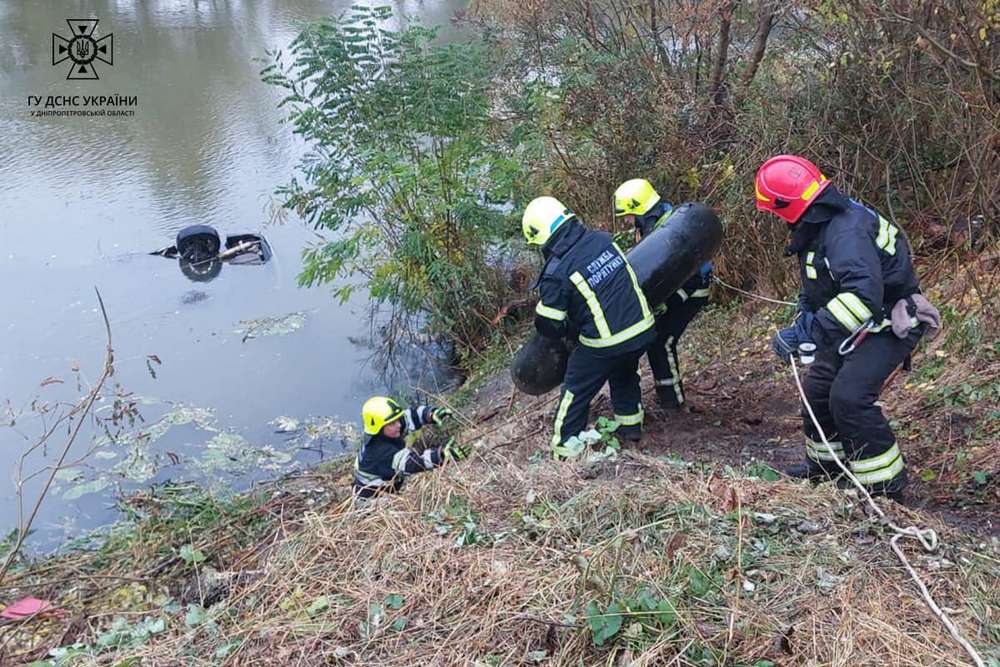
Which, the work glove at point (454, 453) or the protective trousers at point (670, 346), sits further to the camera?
the protective trousers at point (670, 346)

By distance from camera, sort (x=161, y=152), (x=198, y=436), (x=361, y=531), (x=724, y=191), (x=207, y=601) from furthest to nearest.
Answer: (x=161, y=152) → (x=198, y=436) → (x=724, y=191) → (x=207, y=601) → (x=361, y=531)

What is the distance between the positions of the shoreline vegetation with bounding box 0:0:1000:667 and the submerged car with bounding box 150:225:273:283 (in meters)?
3.26

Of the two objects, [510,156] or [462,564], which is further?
[510,156]

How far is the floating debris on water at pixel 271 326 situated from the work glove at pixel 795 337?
7.08m

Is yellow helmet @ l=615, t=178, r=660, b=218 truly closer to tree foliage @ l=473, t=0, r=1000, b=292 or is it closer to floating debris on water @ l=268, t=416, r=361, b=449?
tree foliage @ l=473, t=0, r=1000, b=292

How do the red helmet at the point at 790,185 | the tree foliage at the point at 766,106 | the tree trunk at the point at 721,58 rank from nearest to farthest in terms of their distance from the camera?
the red helmet at the point at 790,185, the tree foliage at the point at 766,106, the tree trunk at the point at 721,58

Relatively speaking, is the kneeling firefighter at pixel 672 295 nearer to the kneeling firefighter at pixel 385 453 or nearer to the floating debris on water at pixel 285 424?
the kneeling firefighter at pixel 385 453

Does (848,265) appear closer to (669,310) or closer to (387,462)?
(669,310)

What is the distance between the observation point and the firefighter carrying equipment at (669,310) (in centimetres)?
538

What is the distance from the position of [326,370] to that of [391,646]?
21.4 ft

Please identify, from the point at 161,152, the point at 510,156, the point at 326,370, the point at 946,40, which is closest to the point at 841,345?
the point at 946,40

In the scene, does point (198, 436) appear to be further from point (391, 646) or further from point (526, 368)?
point (391, 646)

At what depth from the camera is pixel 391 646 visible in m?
3.03

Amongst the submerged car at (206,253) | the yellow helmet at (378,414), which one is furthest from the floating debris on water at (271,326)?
the yellow helmet at (378,414)
